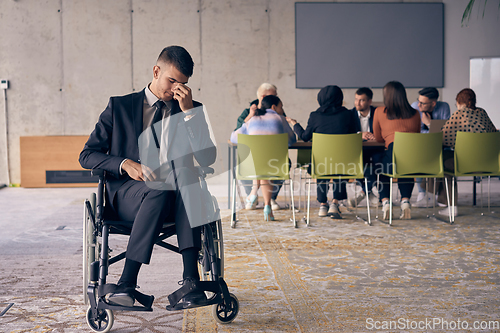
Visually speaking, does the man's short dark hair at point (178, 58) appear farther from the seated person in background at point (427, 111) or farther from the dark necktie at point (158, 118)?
the seated person in background at point (427, 111)

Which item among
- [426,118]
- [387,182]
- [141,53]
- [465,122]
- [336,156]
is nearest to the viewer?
[336,156]

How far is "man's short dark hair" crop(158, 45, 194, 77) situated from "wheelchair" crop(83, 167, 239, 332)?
18.7 inches

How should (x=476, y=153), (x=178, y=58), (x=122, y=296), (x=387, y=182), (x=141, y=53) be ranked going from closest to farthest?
(x=122, y=296)
(x=178, y=58)
(x=476, y=153)
(x=387, y=182)
(x=141, y=53)

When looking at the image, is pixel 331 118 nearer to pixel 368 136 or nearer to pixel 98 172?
pixel 368 136

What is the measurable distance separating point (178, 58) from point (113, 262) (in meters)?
0.96

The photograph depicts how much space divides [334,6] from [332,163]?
453 centimetres

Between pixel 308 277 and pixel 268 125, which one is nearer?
pixel 308 277

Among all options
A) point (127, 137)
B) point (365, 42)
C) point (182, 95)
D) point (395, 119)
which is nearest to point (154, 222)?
point (127, 137)

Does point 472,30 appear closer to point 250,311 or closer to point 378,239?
point 378,239

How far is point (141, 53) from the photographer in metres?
7.70

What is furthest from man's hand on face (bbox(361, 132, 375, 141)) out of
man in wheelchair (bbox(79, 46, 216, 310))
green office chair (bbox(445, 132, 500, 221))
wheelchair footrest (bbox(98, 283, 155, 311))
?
wheelchair footrest (bbox(98, 283, 155, 311))

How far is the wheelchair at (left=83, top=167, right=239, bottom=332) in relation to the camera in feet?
5.92

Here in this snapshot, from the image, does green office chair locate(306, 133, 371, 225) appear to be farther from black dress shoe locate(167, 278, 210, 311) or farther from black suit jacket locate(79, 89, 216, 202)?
black dress shoe locate(167, 278, 210, 311)

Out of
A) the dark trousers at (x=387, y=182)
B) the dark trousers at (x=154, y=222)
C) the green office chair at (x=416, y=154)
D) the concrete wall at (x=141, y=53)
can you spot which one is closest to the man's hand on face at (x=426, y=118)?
the dark trousers at (x=387, y=182)
